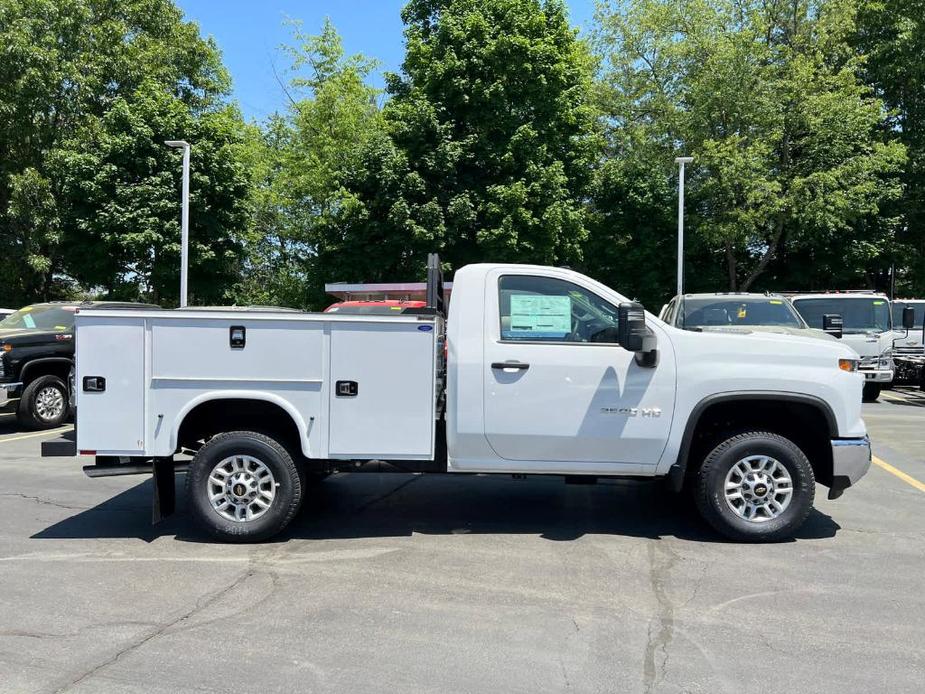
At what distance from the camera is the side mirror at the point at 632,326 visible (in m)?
5.66

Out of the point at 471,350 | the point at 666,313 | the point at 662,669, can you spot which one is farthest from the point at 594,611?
the point at 666,313

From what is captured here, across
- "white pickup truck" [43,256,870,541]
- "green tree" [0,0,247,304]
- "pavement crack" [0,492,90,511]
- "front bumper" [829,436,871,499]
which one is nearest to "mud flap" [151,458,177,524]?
"white pickup truck" [43,256,870,541]

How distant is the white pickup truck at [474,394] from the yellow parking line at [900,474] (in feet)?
9.70

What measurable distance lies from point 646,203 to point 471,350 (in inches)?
1049

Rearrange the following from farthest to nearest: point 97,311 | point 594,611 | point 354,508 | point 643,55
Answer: point 643,55
point 354,508
point 97,311
point 594,611

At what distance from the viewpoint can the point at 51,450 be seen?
614 centimetres

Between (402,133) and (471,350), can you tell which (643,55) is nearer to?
(402,133)

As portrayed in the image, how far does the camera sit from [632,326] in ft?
18.6

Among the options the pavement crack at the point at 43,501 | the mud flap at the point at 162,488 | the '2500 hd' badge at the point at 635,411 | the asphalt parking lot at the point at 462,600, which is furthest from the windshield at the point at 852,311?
the pavement crack at the point at 43,501

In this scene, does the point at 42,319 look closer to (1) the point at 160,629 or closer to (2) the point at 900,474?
(1) the point at 160,629

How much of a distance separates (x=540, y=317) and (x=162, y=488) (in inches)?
126

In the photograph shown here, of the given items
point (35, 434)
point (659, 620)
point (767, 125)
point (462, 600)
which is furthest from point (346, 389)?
point (767, 125)

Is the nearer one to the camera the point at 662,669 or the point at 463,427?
the point at 662,669

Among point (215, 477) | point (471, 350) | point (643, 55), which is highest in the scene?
point (643, 55)
